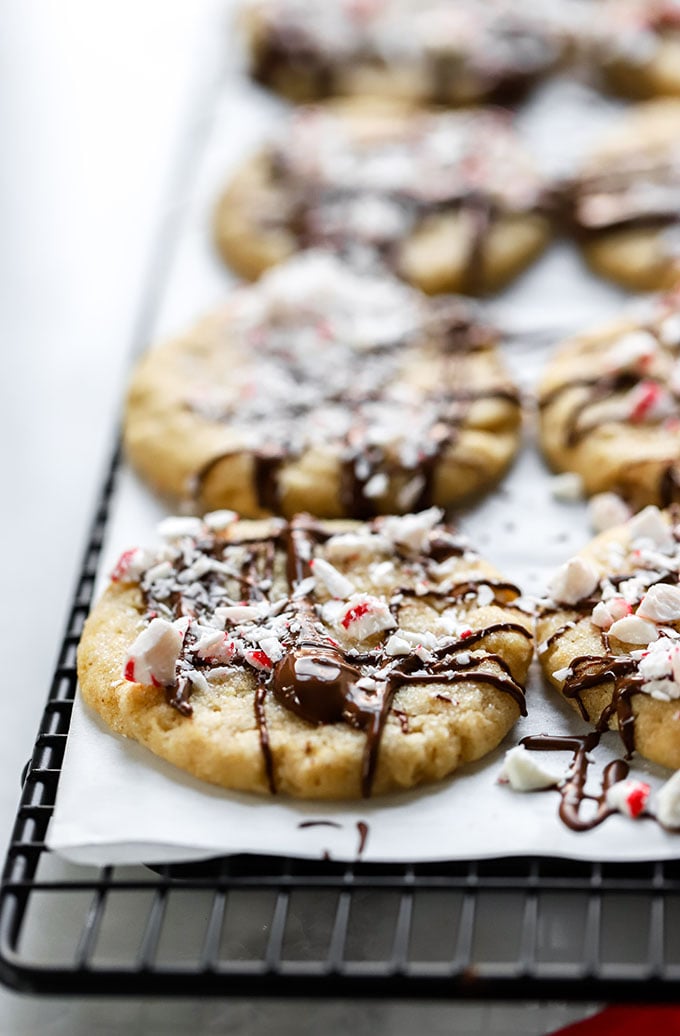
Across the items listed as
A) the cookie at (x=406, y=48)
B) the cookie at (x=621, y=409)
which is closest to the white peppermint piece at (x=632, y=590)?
the cookie at (x=621, y=409)

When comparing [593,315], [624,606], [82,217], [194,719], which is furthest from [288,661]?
[82,217]

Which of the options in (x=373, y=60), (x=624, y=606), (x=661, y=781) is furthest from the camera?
(x=373, y=60)

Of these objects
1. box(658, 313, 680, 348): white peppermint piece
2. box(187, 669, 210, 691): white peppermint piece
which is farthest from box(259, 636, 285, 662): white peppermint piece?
box(658, 313, 680, 348): white peppermint piece

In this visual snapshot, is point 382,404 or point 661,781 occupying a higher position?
point 382,404

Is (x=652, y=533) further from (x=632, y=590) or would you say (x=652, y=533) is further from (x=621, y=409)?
(x=621, y=409)

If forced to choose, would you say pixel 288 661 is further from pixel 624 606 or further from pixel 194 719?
pixel 624 606
